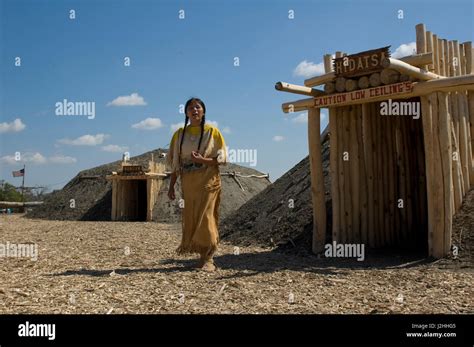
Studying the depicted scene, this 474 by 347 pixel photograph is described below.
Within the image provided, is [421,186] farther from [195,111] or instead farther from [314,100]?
[195,111]

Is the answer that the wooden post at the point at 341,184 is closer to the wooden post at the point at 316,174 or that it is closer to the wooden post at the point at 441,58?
the wooden post at the point at 316,174

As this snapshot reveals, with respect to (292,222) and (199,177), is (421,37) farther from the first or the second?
(292,222)

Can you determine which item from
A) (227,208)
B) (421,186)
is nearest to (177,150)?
(421,186)

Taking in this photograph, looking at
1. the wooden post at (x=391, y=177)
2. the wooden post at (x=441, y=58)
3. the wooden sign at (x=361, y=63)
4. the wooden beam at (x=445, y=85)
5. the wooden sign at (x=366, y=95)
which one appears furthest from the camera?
the wooden post at (x=391, y=177)

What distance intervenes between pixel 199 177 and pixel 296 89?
2437 millimetres

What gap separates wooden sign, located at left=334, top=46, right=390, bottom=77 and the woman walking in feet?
8.51

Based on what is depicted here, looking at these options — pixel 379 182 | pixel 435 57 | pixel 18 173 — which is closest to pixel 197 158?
pixel 379 182

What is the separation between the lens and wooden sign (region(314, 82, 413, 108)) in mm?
6816

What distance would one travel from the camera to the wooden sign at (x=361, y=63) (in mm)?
6922

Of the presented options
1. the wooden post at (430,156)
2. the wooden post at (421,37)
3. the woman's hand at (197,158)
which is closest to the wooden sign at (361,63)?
the wooden post at (421,37)

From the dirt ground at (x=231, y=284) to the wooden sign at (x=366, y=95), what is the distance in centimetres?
238

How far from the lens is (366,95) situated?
281 inches

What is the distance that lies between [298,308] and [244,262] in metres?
2.80

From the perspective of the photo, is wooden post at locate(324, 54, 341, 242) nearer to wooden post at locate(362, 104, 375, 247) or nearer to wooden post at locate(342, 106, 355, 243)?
wooden post at locate(342, 106, 355, 243)
